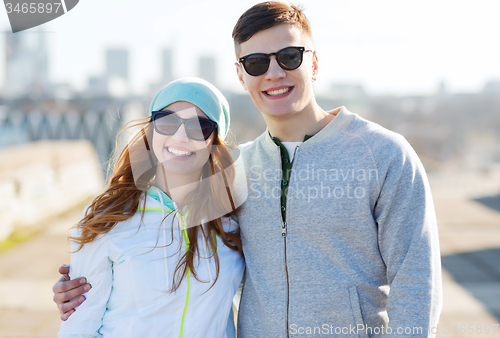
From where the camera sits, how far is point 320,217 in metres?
1.85

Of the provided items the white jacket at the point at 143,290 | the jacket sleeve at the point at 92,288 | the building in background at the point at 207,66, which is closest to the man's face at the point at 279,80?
the white jacket at the point at 143,290

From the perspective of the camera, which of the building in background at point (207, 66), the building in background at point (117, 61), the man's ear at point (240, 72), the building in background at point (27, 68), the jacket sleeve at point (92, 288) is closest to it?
the jacket sleeve at point (92, 288)

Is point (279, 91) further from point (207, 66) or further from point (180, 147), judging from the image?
point (207, 66)

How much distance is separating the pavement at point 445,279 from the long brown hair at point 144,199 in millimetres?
699

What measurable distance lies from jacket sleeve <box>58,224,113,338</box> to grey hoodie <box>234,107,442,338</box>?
0.70 metres

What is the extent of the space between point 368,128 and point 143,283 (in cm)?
133

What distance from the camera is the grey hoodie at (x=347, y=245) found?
5.50ft

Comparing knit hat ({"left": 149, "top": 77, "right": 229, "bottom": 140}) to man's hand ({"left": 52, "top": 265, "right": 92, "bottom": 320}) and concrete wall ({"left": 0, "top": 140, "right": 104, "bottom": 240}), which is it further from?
concrete wall ({"left": 0, "top": 140, "right": 104, "bottom": 240})

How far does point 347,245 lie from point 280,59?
3.25 feet

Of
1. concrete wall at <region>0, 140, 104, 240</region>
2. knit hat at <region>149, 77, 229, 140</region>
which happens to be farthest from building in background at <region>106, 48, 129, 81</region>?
knit hat at <region>149, 77, 229, 140</region>

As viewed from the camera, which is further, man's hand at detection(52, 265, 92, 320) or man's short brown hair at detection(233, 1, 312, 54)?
man's short brown hair at detection(233, 1, 312, 54)

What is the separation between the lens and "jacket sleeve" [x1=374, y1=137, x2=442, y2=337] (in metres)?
1.64

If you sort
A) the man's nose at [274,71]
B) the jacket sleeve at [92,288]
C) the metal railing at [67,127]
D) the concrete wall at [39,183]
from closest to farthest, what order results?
the jacket sleeve at [92,288], the man's nose at [274,71], the concrete wall at [39,183], the metal railing at [67,127]

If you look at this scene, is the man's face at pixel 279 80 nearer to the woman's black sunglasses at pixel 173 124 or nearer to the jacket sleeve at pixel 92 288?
the woman's black sunglasses at pixel 173 124
